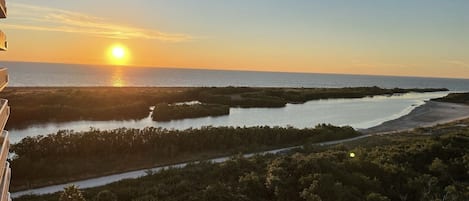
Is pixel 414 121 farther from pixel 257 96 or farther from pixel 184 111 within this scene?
pixel 257 96

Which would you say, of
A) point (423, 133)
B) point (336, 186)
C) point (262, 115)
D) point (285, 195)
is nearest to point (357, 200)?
point (336, 186)

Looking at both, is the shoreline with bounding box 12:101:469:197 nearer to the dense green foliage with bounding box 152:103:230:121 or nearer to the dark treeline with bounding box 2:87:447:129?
the dense green foliage with bounding box 152:103:230:121

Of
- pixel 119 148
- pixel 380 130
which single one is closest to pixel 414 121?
pixel 380 130

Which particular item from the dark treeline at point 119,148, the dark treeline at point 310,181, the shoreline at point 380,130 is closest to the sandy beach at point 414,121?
the shoreline at point 380,130

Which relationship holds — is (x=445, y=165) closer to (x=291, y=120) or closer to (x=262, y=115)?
(x=291, y=120)

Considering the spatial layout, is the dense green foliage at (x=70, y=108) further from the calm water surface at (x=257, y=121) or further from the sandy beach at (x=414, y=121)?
the sandy beach at (x=414, y=121)
